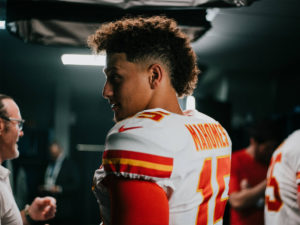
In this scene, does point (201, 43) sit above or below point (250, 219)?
above

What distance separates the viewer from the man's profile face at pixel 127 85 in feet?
4.37

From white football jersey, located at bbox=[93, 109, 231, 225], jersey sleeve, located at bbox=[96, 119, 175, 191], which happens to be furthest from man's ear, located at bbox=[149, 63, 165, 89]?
jersey sleeve, located at bbox=[96, 119, 175, 191]

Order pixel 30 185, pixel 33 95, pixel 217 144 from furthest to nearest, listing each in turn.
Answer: pixel 33 95, pixel 30 185, pixel 217 144

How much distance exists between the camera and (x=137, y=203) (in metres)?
1.03

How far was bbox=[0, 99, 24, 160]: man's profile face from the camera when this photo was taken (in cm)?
227

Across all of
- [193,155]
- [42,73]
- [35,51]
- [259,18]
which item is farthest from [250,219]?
[42,73]

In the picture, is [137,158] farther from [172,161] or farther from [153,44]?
[153,44]

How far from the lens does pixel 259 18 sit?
12.5 feet

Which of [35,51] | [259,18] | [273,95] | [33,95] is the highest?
[259,18]

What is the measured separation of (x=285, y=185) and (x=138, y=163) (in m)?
1.90

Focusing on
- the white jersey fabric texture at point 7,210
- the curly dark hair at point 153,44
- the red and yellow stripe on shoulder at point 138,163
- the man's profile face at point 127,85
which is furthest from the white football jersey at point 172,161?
the white jersey fabric texture at point 7,210

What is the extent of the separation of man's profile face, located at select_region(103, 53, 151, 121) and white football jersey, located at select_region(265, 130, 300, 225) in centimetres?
158

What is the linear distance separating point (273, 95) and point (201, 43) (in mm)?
2773

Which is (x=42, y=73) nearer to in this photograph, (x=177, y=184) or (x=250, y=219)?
(x=250, y=219)
